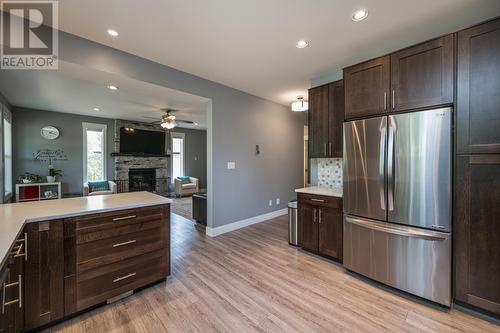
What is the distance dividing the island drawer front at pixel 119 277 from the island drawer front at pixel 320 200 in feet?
6.49

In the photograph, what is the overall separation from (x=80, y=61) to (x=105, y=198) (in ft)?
5.25

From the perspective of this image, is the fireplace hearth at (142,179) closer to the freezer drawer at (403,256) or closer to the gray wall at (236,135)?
the gray wall at (236,135)

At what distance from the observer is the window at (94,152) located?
6428 mm

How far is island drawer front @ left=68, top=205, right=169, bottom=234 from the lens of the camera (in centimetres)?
184

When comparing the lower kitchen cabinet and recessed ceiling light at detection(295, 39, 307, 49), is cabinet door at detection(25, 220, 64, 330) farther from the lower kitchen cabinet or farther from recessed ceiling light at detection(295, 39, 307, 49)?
recessed ceiling light at detection(295, 39, 307, 49)

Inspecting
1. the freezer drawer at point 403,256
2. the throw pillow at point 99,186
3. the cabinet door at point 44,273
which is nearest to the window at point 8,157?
the throw pillow at point 99,186

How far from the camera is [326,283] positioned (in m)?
2.37

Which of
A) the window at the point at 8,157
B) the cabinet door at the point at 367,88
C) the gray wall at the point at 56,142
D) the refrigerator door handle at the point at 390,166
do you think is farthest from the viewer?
the gray wall at the point at 56,142

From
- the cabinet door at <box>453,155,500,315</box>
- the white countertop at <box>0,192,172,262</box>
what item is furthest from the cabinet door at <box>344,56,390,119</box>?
the white countertop at <box>0,192,172,262</box>

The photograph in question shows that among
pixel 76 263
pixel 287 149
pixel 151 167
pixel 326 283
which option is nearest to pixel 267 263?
pixel 326 283

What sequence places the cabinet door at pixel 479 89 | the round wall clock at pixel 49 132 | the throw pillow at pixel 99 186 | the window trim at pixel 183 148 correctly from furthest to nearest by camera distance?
the window trim at pixel 183 148 → the throw pillow at pixel 99 186 → the round wall clock at pixel 49 132 → the cabinet door at pixel 479 89

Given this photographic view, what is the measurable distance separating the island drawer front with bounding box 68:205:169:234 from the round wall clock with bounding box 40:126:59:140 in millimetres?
5840

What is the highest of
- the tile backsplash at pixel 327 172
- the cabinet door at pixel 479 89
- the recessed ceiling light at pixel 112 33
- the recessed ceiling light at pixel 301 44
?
the recessed ceiling light at pixel 301 44

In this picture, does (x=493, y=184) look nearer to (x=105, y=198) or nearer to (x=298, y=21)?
(x=298, y=21)
